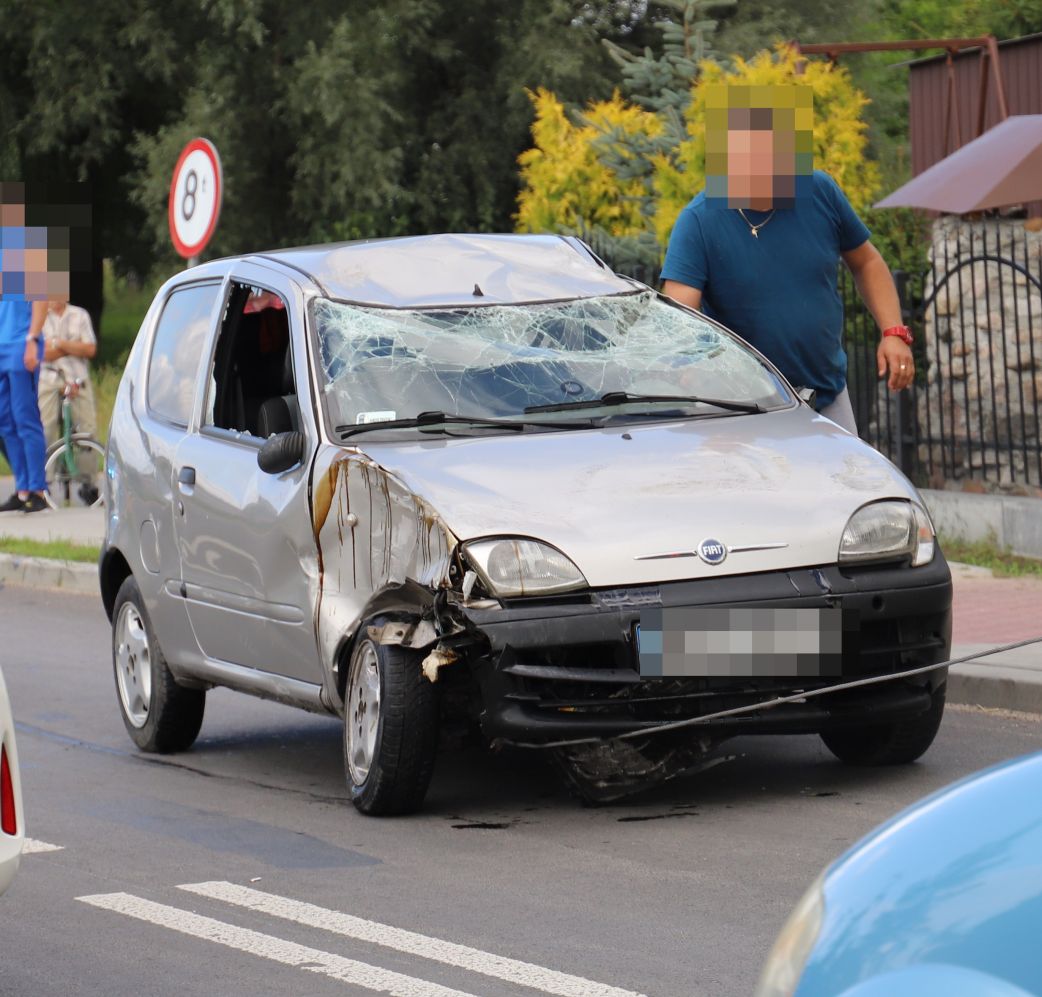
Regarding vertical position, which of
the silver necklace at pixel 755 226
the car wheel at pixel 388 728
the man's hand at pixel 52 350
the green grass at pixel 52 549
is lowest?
the green grass at pixel 52 549

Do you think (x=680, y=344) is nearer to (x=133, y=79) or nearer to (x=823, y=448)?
(x=823, y=448)

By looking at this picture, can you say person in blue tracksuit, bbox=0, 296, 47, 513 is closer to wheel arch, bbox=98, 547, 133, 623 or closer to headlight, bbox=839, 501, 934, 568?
wheel arch, bbox=98, 547, 133, 623

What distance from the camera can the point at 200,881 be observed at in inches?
228

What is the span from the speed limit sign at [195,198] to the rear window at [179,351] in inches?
231

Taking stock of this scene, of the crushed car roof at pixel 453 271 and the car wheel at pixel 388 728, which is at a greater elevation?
the crushed car roof at pixel 453 271

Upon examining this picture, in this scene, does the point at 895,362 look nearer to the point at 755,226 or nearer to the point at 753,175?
the point at 755,226

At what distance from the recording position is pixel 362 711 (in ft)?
21.1

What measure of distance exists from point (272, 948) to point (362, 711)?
4.75 ft

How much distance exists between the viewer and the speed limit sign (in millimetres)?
14180

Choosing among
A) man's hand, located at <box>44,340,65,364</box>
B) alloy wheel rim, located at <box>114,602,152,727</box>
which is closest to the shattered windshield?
alloy wheel rim, located at <box>114,602,152,727</box>

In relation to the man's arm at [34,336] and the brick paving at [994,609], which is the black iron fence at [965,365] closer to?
the brick paving at [994,609]

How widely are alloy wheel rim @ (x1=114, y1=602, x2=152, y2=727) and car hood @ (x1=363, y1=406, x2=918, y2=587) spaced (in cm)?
181

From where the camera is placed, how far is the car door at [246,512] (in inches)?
266

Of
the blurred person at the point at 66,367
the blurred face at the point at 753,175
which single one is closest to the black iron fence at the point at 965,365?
the blurred face at the point at 753,175
